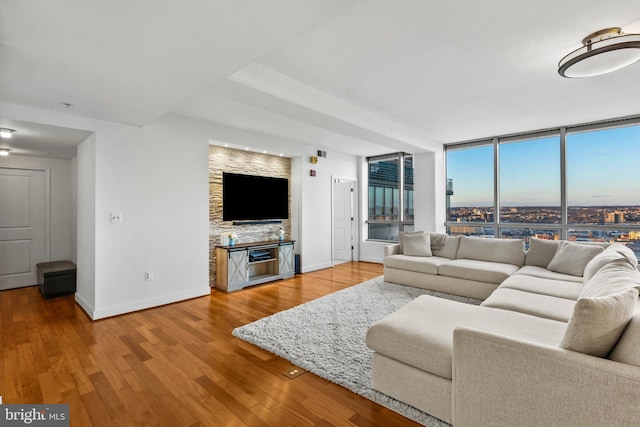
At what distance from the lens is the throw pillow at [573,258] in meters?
3.51

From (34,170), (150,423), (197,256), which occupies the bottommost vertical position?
(150,423)

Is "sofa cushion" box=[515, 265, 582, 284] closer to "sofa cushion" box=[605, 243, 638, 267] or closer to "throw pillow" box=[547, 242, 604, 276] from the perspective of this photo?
"throw pillow" box=[547, 242, 604, 276]

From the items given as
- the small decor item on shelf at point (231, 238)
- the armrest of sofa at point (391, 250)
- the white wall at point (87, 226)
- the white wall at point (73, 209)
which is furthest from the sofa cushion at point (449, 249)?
the white wall at point (73, 209)

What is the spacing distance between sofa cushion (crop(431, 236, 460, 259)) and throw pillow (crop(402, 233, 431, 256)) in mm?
166

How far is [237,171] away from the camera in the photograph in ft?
16.9

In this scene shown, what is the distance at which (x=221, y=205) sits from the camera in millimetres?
4914

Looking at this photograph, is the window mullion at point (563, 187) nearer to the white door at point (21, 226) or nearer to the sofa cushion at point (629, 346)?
the sofa cushion at point (629, 346)

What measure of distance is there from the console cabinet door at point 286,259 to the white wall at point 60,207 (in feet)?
11.4

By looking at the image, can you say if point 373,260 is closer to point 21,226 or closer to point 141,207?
point 141,207

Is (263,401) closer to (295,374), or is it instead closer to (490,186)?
(295,374)

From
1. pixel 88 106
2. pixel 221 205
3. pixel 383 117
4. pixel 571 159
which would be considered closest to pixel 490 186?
pixel 571 159

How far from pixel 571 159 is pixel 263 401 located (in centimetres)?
584

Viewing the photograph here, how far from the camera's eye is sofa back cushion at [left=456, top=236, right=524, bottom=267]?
4.30 meters

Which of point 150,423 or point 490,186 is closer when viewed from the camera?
point 150,423
